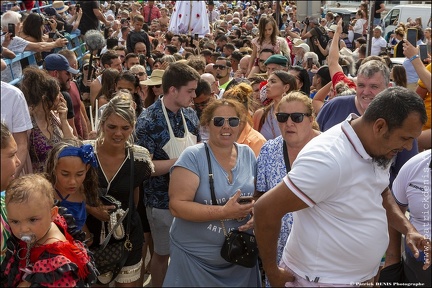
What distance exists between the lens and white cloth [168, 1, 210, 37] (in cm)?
1141

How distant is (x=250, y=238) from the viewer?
3172 mm

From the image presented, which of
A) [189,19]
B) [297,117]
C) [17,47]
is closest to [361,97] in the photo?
[297,117]

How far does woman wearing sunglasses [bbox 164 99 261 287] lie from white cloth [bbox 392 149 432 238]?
84cm

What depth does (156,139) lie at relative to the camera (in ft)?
13.7

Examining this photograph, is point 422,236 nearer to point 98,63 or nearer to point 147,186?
point 147,186

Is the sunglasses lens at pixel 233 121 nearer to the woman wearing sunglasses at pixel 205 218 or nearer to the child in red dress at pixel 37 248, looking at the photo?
the woman wearing sunglasses at pixel 205 218

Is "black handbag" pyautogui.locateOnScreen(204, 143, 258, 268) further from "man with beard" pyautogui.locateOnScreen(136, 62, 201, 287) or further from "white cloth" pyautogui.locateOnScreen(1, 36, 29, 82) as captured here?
"white cloth" pyautogui.locateOnScreen(1, 36, 29, 82)

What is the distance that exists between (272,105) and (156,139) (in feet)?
3.96

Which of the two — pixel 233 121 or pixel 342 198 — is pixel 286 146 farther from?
pixel 342 198

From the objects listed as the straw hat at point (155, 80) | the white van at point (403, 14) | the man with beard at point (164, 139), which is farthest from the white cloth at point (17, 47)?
the white van at point (403, 14)

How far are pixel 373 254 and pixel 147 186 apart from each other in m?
2.12

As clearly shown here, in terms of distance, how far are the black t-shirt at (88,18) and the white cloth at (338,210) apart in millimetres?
10043

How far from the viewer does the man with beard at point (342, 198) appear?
2.33 meters

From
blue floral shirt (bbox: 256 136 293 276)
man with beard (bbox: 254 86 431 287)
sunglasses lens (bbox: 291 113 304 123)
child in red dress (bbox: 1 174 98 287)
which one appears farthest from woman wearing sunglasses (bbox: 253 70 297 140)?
child in red dress (bbox: 1 174 98 287)
